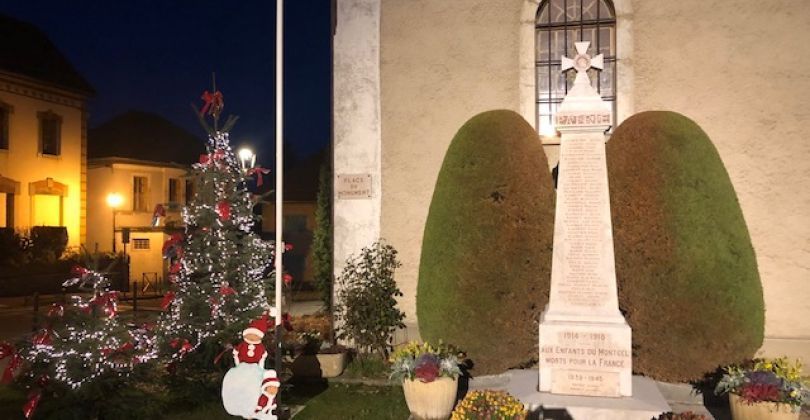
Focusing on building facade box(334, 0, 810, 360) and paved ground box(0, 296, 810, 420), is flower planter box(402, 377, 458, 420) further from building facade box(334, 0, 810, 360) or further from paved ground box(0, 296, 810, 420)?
building facade box(334, 0, 810, 360)

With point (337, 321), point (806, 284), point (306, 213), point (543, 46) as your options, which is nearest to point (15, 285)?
point (306, 213)

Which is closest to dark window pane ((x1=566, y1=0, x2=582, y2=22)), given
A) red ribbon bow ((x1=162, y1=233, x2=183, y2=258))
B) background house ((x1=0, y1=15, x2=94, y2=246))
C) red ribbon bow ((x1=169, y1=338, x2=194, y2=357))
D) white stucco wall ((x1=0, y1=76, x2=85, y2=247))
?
red ribbon bow ((x1=162, y1=233, x2=183, y2=258))

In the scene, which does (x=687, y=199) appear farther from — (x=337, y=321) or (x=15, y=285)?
(x=15, y=285)

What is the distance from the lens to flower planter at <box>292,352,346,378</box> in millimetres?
9438

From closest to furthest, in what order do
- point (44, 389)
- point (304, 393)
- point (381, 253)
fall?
1. point (44, 389)
2. point (304, 393)
3. point (381, 253)

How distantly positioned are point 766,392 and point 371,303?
17.4 feet

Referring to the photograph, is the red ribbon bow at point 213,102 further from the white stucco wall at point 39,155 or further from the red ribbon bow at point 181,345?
the white stucco wall at point 39,155

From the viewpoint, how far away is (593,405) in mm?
6637

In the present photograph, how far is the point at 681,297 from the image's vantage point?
25.5 feet

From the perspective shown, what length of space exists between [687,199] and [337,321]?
5599mm

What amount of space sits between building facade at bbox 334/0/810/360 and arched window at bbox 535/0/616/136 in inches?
0.7

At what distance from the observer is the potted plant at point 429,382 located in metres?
7.13

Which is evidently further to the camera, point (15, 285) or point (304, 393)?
point (15, 285)

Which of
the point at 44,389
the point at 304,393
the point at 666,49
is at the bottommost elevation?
the point at 304,393
